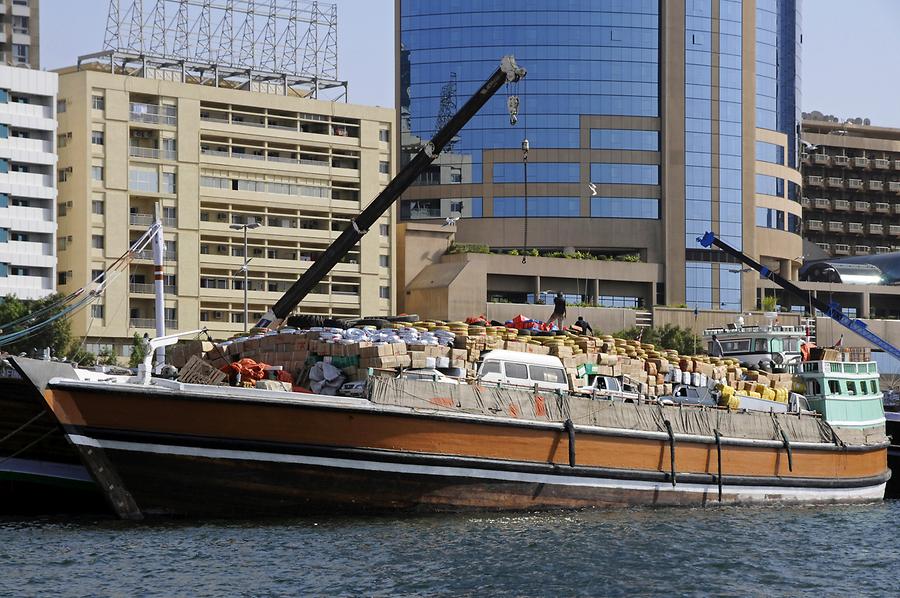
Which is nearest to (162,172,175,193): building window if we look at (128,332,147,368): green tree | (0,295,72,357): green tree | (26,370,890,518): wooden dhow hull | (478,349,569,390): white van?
(128,332,147,368): green tree

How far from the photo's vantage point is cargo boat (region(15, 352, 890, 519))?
31.2 m

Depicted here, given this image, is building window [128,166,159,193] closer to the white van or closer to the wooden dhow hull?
the white van

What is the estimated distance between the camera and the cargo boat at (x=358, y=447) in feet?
102

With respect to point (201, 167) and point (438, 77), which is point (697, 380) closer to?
point (201, 167)

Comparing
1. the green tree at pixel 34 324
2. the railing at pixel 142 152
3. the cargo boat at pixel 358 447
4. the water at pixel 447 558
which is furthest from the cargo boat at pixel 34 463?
the railing at pixel 142 152

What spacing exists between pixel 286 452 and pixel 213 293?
65654 mm

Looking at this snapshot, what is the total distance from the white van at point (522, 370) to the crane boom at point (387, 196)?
8.08 meters

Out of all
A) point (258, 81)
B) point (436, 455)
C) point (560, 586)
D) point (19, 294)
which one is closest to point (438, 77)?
point (258, 81)

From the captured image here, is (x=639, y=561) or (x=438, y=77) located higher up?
(x=438, y=77)

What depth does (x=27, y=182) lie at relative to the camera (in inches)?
3565

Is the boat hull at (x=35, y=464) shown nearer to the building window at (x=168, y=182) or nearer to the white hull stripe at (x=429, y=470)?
the white hull stripe at (x=429, y=470)

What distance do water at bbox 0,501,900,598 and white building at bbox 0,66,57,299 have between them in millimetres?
57020

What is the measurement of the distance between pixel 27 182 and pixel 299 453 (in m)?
64.5

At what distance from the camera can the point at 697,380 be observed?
44.1 m
